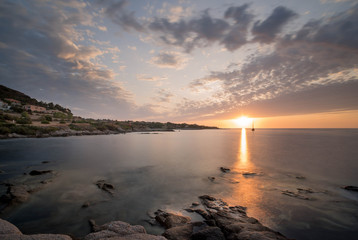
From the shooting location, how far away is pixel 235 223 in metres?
6.32

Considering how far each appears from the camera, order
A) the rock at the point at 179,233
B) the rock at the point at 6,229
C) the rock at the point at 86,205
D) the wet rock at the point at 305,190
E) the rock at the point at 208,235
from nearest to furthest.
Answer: the rock at the point at 6,229, the rock at the point at 208,235, the rock at the point at 179,233, the rock at the point at 86,205, the wet rock at the point at 305,190

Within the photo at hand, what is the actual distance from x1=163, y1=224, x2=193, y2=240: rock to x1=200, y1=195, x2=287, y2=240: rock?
862 mm

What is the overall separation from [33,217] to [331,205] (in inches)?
647

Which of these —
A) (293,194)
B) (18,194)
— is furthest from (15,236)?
(293,194)

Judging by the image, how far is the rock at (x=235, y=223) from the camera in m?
5.30

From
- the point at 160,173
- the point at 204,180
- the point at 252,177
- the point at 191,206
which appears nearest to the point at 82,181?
the point at 160,173

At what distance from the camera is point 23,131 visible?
4212 centimetres

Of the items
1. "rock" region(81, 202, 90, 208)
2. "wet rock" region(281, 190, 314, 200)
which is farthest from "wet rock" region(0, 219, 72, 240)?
"wet rock" region(281, 190, 314, 200)

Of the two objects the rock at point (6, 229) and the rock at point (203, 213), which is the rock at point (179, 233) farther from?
the rock at point (6, 229)

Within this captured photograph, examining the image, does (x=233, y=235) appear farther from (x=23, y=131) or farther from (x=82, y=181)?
(x=23, y=131)

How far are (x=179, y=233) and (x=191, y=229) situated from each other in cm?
61

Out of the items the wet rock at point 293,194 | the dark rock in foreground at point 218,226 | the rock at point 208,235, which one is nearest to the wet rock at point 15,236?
the dark rock in foreground at point 218,226

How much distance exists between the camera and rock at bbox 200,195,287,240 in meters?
5.30

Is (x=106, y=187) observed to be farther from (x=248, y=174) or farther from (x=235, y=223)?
(x=248, y=174)
